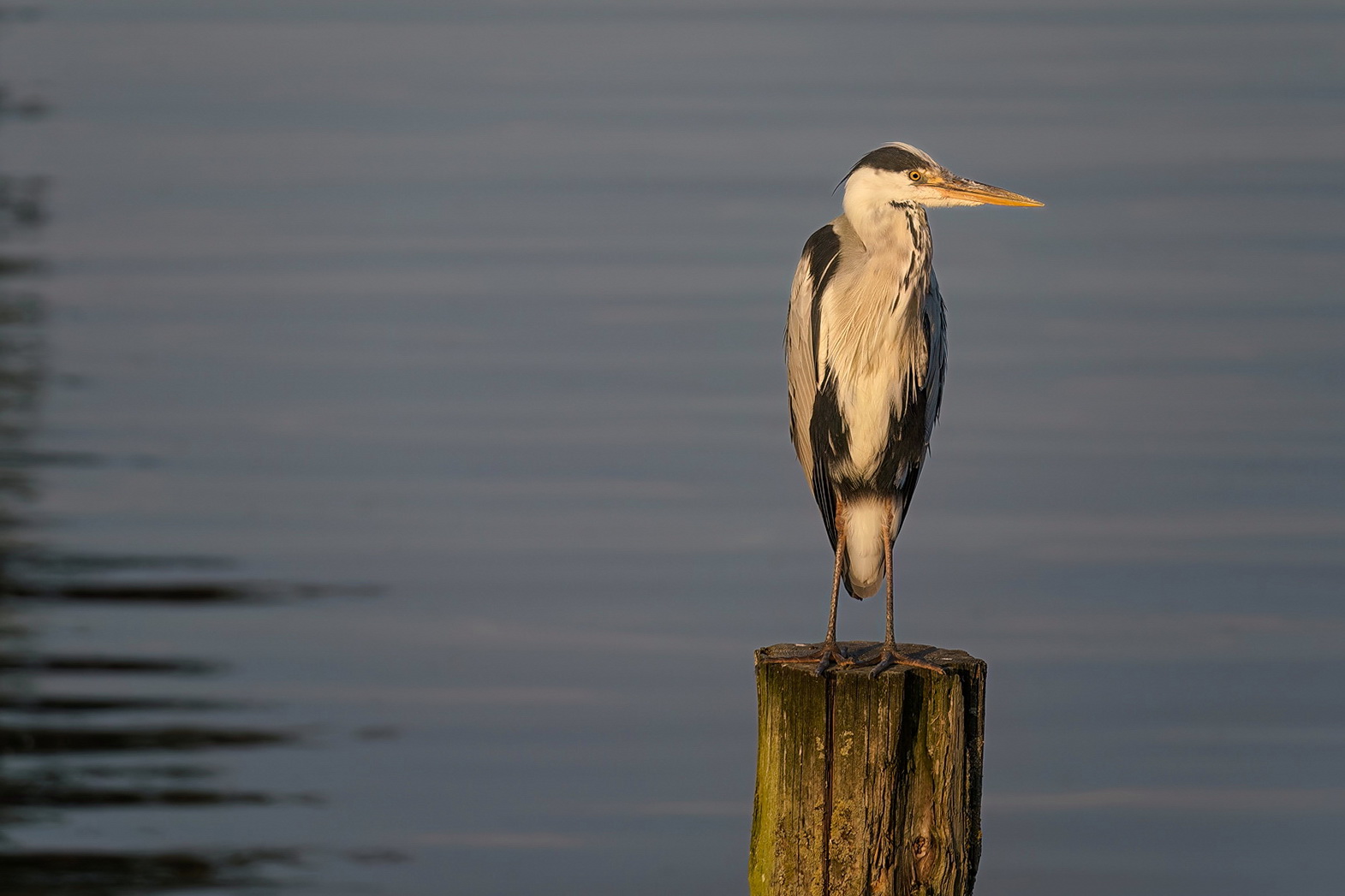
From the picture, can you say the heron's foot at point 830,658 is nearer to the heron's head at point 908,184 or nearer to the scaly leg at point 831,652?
the scaly leg at point 831,652

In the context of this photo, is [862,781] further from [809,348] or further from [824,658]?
[809,348]

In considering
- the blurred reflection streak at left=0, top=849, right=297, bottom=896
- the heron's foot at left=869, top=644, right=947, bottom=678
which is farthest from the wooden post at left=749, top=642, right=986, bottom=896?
the blurred reflection streak at left=0, top=849, right=297, bottom=896

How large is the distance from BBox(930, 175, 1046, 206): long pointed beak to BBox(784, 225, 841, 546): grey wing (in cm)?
40

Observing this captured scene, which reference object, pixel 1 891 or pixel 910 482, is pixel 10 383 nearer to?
pixel 1 891

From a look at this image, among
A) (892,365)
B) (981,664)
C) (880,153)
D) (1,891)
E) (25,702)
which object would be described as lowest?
(1,891)

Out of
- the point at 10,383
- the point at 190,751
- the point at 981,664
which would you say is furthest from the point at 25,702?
the point at 10,383

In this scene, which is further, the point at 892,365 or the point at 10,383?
the point at 10,383

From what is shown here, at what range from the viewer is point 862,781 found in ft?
13.8

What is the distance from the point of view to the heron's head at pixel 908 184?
18.1 feet

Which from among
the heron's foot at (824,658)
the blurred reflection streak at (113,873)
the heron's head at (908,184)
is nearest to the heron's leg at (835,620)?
the heron's foot at (824,658)

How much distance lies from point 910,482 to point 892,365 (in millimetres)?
422

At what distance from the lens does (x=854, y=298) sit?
18.4 ft

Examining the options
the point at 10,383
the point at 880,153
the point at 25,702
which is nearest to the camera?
the point at 880,153

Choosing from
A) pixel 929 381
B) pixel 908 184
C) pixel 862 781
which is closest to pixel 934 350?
pixel 929 381
